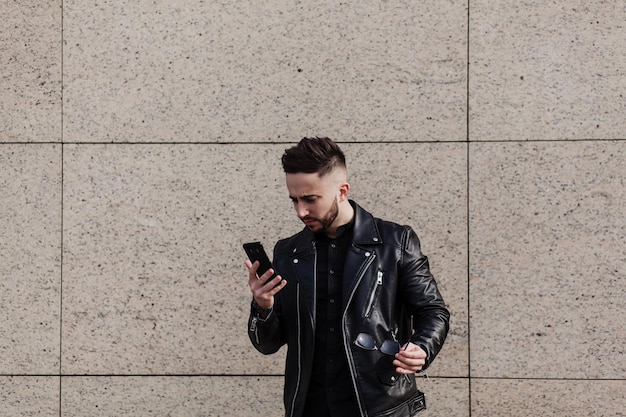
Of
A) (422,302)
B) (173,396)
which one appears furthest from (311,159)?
(173,396)

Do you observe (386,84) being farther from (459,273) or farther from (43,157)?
(43,157)

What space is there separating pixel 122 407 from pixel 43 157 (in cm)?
167

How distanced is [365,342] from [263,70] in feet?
7.69

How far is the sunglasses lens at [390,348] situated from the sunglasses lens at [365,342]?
45 mm

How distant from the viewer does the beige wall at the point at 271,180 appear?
532cm

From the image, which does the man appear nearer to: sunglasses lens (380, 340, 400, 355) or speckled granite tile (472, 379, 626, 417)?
sunglasses lens (380, 340, 400, 355)

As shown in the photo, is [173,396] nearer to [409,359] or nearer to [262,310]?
[262,310]

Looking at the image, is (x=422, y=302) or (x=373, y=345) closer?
(x=373, y=345)

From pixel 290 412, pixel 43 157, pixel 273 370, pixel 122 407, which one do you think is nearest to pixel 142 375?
pixel 122 407

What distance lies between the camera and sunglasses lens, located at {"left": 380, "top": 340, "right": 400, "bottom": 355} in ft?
12.0

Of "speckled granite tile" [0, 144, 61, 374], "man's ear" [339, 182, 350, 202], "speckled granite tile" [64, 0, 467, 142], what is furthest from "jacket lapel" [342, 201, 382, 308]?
"speckled granite tile" [0, 144, 61, 374]

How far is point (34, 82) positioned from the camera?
5508mm

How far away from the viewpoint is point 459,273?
210 inches

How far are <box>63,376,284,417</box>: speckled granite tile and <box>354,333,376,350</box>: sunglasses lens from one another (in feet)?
6.06
